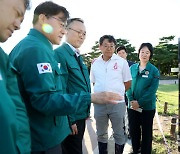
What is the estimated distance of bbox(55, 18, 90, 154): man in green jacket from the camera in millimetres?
2598

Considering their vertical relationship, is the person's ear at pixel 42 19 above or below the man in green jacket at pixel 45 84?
above

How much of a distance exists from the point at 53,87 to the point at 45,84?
0.07m

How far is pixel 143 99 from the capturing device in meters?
3.78

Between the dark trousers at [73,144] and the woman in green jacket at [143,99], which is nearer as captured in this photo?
the dark trousers at [73,144]

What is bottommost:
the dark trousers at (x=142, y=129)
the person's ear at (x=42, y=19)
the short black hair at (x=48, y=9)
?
the dark trousers at (x=142, y=129)

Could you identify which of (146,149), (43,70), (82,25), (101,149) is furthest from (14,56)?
(146,149)

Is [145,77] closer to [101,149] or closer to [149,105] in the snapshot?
[149,105]

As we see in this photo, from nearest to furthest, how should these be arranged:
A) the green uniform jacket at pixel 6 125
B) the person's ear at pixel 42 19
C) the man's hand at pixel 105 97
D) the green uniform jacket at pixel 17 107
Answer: the green uniform jacket at pixel 6 125, the green uniform jacket at pixel 17 107, the man's hand at pixel 105 97, the person's ear at pixel 42 19

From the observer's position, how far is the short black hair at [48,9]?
1.98 meters

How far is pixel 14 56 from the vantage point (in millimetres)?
1807

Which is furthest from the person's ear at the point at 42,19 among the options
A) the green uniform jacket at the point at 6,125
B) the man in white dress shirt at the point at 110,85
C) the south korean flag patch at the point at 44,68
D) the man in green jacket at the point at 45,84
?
the man in white dress shirt at the point at 110,85

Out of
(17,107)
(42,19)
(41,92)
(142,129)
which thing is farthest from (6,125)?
(142,129)

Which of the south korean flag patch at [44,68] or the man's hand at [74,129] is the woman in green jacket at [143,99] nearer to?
the man's hand at [74,129]

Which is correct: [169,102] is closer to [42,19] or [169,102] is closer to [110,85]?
[110,85]
